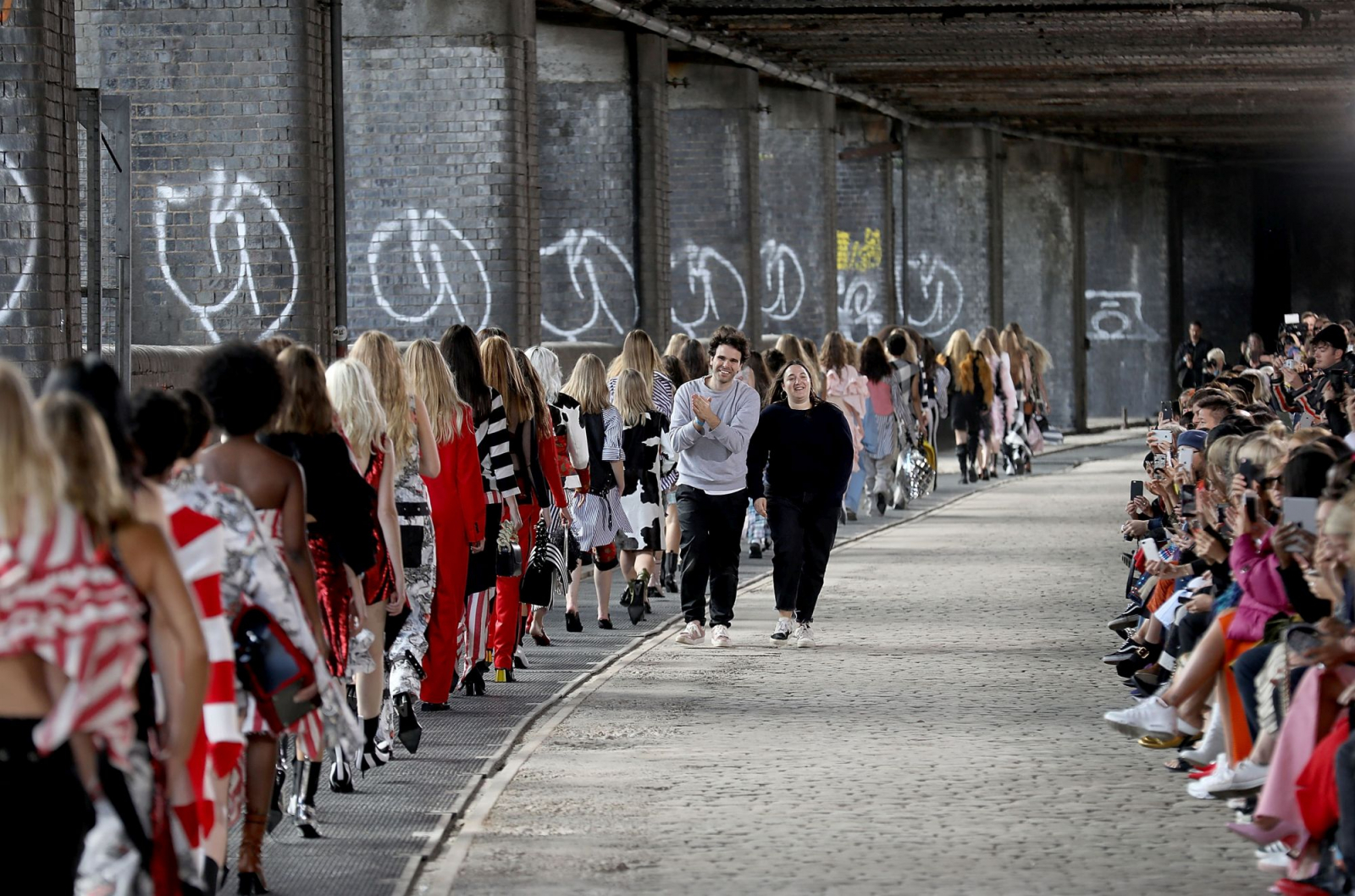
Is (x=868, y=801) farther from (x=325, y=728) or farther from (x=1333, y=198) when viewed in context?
(x=1333, y=198)

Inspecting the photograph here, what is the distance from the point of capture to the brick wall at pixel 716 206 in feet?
92.4

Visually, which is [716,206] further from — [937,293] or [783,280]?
[937,293]

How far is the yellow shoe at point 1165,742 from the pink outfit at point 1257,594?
113 centimetres

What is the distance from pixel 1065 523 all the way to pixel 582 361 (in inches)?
331

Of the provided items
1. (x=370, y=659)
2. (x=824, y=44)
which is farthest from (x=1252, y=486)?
(x=824, y=44)

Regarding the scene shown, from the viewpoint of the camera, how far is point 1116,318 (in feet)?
145

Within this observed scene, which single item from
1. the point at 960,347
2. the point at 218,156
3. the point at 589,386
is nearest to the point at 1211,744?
the point at 589,386

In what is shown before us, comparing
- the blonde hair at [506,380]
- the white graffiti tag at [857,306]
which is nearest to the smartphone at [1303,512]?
the blonde hair at [506,380]

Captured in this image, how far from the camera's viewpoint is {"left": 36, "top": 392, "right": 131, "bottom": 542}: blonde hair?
14.1 ft

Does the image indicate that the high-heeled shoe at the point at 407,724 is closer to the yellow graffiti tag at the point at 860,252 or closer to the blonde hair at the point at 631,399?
the blonde hair at the point at 631,399

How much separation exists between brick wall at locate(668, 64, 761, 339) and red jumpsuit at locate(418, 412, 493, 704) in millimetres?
18502

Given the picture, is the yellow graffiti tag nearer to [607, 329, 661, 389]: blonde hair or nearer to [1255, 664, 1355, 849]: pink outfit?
[607, 329, 661, 389]: blonde hair

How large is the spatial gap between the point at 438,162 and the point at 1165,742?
12795 mm

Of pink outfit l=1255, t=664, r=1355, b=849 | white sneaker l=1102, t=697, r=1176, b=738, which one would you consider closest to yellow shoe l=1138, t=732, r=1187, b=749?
white sneaker l=1102, t=697, r=1176, b=738
